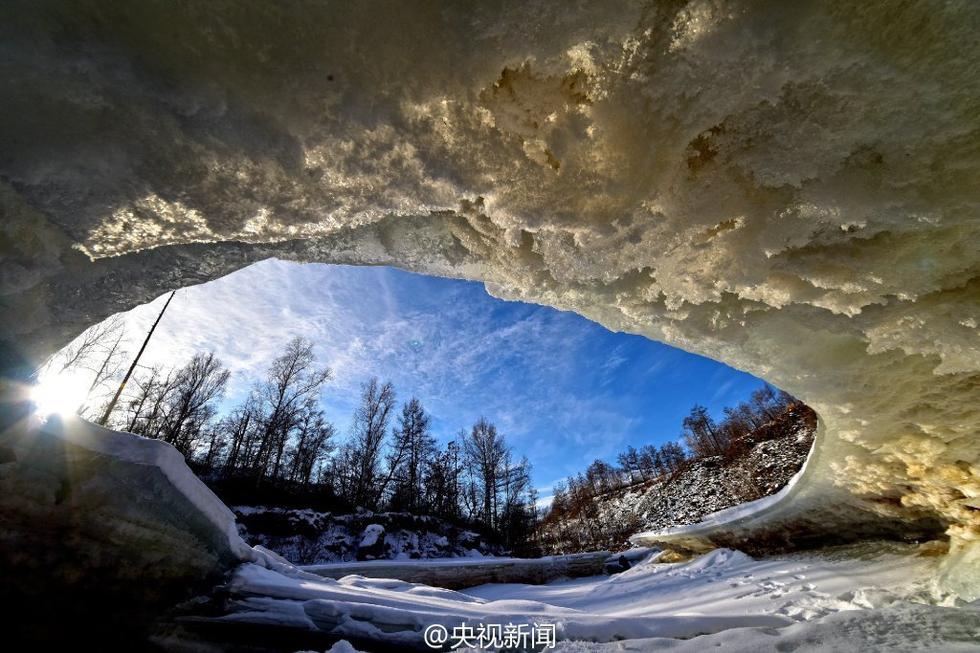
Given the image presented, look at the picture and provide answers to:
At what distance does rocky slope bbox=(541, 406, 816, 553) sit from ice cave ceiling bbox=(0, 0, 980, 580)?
14.8 metres

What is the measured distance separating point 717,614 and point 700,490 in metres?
21.4

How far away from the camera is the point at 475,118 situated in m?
1.48

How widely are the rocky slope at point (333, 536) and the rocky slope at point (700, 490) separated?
1105 centimetres

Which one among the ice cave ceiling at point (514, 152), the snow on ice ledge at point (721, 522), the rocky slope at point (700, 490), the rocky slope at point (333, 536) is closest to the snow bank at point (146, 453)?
the ice cave ceiling at point (514, 152)

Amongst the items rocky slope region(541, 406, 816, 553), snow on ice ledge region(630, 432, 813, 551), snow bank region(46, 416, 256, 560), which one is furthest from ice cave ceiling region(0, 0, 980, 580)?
rocky slope region(541, 406, 816, 553)

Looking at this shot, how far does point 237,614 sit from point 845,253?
5.12 m

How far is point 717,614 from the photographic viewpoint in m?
3.56

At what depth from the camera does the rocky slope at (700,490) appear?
56.4ft

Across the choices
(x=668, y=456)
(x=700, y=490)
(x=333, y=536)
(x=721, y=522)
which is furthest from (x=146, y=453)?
(x=668, y=456)

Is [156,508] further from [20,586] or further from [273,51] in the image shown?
[273,51]

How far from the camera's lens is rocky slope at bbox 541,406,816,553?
17203 mm

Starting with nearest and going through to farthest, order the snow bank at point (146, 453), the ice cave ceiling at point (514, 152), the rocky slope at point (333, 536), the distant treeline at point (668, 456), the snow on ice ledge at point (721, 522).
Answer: the ice cave ceiling at point (514, 152) < the snow bank at point (146, 453) < the snow on ice ledge at point (721, 522) < the rocky slope at point (333, 536) < the distant treeline at point (668, 456)

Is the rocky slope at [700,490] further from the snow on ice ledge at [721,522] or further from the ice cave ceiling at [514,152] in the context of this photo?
the ice cave ceiling at [514,152]

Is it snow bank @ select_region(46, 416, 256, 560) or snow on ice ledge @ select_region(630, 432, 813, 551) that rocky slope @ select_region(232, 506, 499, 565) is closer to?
snow on ice ledge @ select_region(630, 432, 813, 551)
